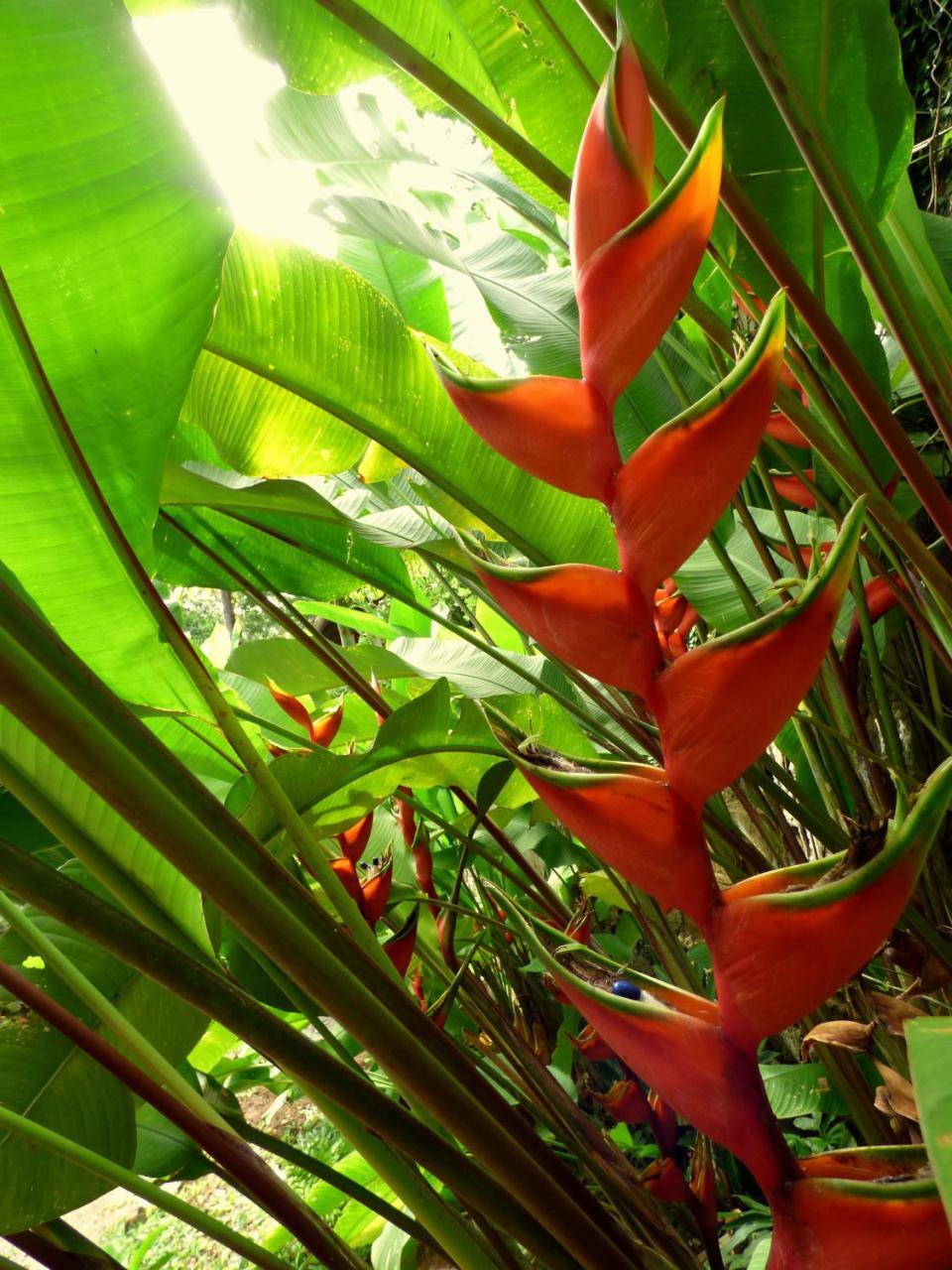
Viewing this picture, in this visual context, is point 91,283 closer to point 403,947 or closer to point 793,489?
point 403,947

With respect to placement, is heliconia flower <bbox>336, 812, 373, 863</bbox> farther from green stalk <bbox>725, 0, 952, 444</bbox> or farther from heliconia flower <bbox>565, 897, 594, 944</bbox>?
green stalk <bbox>725, 0, 952, 444</bbox>

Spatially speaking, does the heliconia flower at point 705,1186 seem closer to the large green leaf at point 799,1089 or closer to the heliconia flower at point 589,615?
the large green leaf at point 799,1089

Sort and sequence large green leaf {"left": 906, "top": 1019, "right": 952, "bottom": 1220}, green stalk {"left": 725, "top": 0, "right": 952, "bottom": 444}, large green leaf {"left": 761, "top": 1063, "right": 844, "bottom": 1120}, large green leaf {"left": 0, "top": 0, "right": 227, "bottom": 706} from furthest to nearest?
large green leaf {"left": 761, "top": 1063, "right": 844, "bottom": 1120} → green stalk {"left": 725, "top": 0, "right": 952, "bottom": 444} → large green leaf {"left": 0, "top": 0, "right": 227, "bottom": 706} → large green leaf {"left": 906, "top": 1019, "right": 952, "bottom": 1220}

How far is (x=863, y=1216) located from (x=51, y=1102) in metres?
0.46

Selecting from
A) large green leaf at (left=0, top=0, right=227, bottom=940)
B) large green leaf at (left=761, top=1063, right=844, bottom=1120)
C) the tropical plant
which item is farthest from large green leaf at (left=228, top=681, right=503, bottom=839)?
large green leaf at (left=761, top=1063, right=844, bottom=1120)

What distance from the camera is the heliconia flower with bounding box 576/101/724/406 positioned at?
10.7 inches

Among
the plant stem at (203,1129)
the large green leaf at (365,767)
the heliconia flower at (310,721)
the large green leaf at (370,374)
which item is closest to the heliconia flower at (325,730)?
the heliconia flower at (310,721)

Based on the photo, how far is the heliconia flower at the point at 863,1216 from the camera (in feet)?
0.78

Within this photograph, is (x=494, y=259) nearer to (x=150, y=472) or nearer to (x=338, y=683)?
(x=338, y=683)

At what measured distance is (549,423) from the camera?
0.29 meters

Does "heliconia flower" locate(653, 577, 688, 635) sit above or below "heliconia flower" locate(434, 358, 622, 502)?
below

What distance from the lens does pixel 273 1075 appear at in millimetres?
1399

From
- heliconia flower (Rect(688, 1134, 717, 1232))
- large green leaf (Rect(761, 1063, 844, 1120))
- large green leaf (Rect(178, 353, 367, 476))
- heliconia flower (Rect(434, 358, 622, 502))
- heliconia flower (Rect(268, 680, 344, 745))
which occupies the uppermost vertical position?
large green leaf (Rect(178, 353, 367, 476))

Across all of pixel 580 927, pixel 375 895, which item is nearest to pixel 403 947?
pixel 375 895
